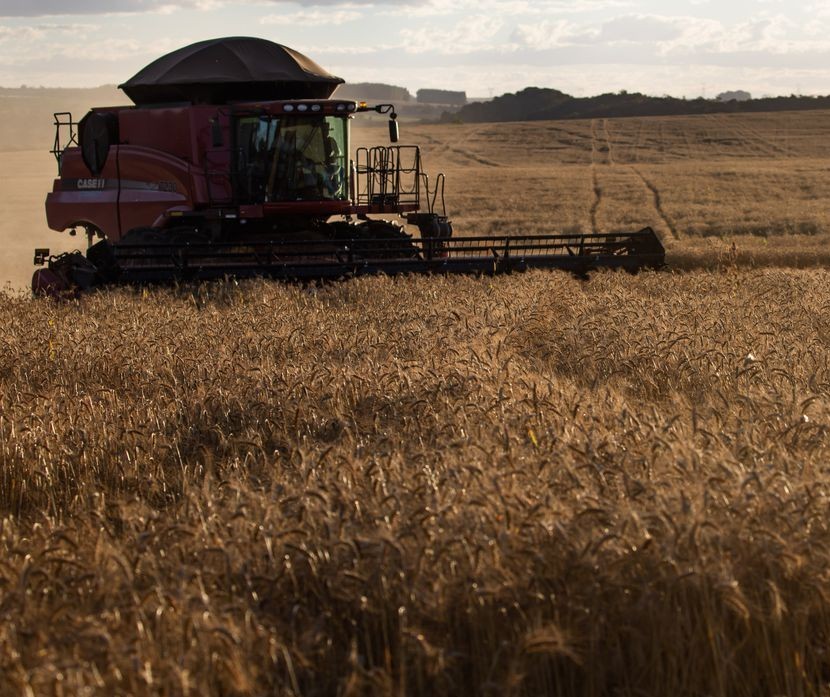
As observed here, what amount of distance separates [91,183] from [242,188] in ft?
7.43

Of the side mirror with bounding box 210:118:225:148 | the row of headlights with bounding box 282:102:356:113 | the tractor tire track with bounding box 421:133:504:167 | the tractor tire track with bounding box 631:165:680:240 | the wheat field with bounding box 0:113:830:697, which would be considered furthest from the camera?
the tractor tire track with bounding box 421:133:504:167

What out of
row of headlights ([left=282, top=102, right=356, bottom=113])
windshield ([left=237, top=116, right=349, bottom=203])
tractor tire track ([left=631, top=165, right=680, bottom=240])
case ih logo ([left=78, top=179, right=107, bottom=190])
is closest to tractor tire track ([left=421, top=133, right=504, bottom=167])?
tractor tire track ([left=631, top=165, right=680, bottom=240])

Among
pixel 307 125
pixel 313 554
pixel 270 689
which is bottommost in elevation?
pixel 270 689

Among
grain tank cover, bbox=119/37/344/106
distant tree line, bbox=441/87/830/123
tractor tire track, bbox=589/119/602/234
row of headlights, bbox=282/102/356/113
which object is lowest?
tractor tire track, bbox=589/119/602/234

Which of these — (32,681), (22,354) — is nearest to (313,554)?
(32,681)

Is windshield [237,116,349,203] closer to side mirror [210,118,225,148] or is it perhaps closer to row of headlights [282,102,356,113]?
row of headlights [282,102,356,113]

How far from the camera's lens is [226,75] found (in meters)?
13.8

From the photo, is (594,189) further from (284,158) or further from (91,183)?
(91,183)

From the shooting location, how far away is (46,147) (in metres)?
76.9

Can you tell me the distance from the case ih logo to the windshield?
6.68 ft

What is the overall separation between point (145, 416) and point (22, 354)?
76.6 inches

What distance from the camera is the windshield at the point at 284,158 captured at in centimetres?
1334

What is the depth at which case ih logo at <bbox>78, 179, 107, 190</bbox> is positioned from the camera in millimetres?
14258

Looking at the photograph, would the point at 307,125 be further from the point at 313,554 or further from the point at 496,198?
the point at 496,198
